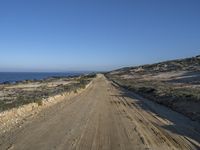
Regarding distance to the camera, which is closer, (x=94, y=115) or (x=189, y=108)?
(x=94, y=115)

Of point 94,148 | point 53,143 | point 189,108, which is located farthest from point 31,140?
point 189,108

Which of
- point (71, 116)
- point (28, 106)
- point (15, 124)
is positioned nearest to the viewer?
point (15, 124)

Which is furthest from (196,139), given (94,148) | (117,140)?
(94,148)

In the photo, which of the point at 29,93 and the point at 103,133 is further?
the point at 29,93

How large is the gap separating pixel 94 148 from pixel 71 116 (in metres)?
9.64

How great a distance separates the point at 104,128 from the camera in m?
17.4

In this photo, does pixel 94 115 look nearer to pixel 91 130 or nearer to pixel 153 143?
pixel 91 130

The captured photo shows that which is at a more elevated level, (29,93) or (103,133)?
(103,133)

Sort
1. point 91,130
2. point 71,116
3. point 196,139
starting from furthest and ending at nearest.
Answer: point 71,116, point 91,130, point 196,139

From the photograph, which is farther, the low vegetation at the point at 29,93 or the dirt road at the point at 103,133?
the low vegetation at the point at 29,93

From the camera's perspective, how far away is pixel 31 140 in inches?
557

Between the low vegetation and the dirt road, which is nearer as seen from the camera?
the dirt road

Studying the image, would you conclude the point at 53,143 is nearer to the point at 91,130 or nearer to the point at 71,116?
the point at 91,130

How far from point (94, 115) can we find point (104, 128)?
550 cm
